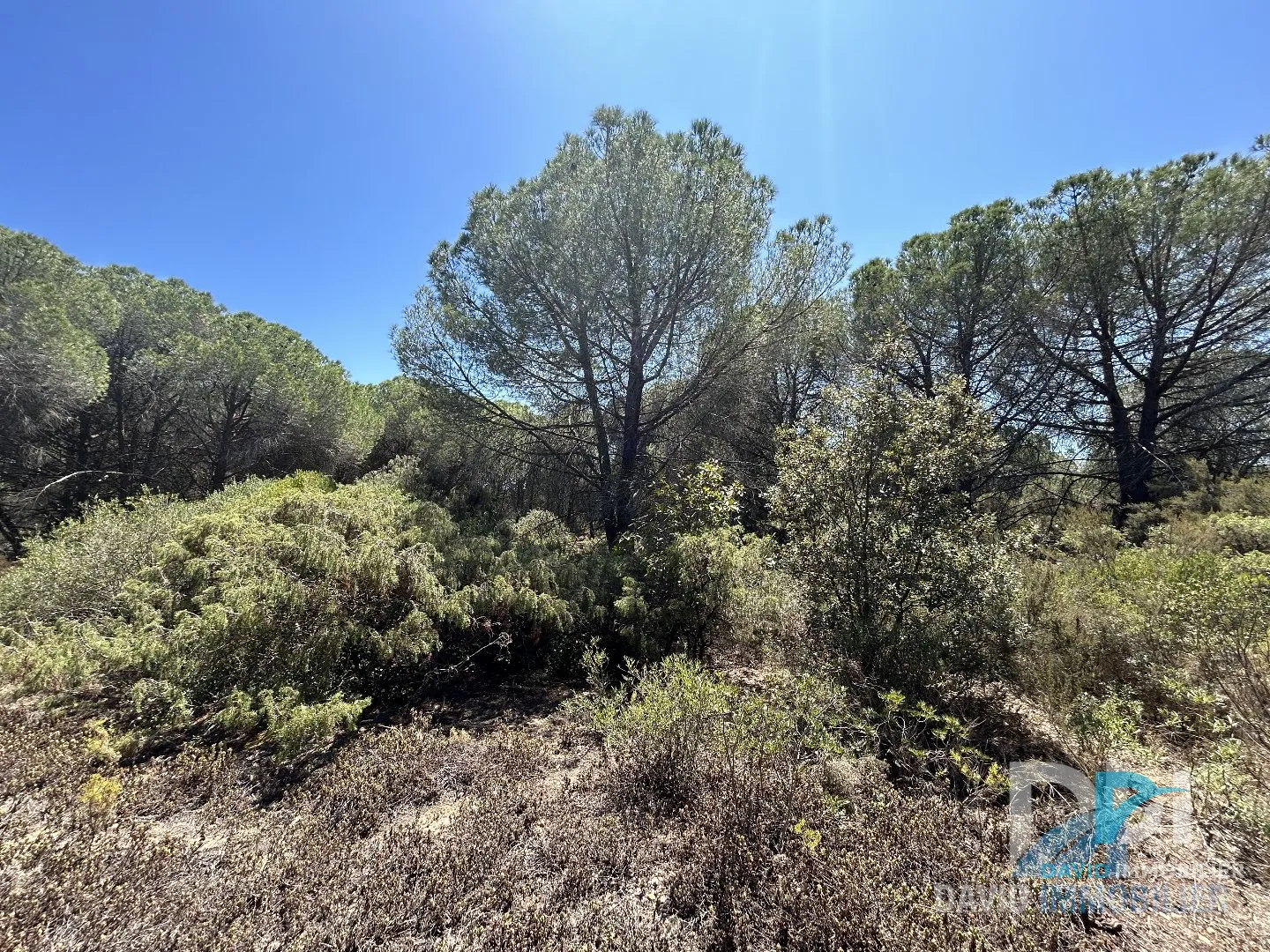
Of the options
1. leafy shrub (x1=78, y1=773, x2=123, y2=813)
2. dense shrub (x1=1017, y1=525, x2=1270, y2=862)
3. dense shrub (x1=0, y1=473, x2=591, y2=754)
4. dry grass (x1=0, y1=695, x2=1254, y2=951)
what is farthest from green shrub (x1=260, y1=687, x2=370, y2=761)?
dense shrub (x1=1017, y1=525, x2=1270, y2=862)

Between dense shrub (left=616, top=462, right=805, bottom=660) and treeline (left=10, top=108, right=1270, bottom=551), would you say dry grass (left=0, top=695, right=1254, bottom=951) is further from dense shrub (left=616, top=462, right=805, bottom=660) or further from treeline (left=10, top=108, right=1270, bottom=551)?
treeline (left=10, top=108, right=1270, bottom=551)

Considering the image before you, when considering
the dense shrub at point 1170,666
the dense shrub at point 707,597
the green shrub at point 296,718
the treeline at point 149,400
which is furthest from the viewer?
the treeline at point 149,400

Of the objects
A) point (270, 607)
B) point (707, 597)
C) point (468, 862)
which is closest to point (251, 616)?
point (270, 607)

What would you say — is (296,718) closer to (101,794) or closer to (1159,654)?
(101,794)

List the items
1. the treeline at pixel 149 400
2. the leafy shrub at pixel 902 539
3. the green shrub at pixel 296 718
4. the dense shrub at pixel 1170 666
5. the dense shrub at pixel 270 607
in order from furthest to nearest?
the treeline at pixel 149 400 → the leafy shrub at pixel 902 539 → the dense shrub at pixel 270 607 → the green shrub at pixel 296 718 → the dense shrub at pixel 1170 666

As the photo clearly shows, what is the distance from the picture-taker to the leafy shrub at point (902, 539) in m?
3.45

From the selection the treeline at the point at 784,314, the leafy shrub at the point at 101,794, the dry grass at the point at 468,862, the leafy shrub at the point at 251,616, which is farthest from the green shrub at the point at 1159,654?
the leafy shrub at the point at 101,794

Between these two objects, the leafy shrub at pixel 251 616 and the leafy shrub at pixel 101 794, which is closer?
the leafy shrub at pixel 101 794

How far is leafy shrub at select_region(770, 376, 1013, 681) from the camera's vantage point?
11.3 feet

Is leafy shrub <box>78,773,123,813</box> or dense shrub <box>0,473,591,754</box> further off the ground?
dense shrub <box>0,473,591,754</box>

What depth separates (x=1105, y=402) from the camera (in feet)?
31.1

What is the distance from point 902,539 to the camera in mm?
3500

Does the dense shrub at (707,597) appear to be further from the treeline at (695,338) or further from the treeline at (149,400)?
the treeline at (149,400)

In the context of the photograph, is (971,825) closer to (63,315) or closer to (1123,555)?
(1123,555)
